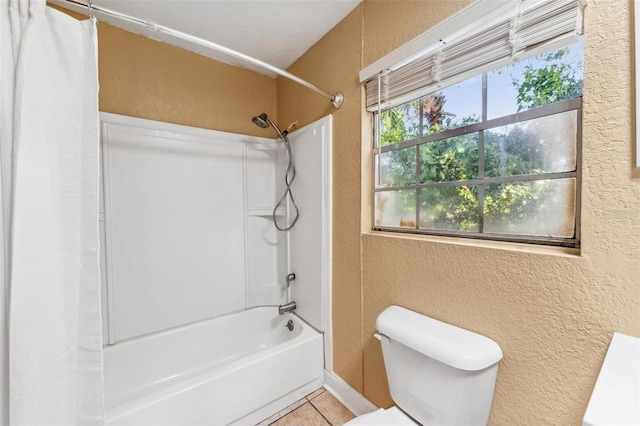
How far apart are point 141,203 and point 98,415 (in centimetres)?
113

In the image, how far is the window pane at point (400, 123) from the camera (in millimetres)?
1240

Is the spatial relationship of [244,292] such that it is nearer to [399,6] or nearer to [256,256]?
[256,256]

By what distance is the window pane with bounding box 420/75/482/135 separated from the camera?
103 centimetres

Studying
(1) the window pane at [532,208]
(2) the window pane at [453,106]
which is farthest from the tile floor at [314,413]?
(2) the window pane at [453,106]

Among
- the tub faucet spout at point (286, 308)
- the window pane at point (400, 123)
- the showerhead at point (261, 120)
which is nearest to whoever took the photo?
the window pane at point (400, 123)

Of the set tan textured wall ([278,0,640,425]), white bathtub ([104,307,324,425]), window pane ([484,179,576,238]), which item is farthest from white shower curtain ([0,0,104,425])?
window pane ([484,179,576,238])

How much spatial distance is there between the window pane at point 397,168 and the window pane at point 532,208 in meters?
0.36

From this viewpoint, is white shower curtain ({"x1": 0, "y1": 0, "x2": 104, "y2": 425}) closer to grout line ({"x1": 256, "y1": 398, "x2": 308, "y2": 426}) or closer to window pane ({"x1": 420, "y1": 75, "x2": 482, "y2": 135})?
grout line ({"x1": 256, "y1": 398, "x2": 308, "y2": 426})

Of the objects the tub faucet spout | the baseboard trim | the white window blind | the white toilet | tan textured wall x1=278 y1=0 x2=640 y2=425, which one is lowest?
the baseboard trim

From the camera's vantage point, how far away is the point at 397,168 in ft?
4.33

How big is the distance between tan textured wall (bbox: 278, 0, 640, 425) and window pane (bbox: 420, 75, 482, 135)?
28 centimetres

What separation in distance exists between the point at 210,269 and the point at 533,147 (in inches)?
76.3

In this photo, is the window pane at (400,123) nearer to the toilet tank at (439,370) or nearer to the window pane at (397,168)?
the window pane at (397,168)

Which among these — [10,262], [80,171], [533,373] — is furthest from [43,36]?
[533,373]
